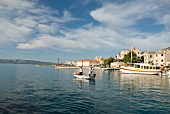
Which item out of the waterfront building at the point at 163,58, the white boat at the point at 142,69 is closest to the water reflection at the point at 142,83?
the white boat at the point at 142,69

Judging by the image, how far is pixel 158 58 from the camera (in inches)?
4321

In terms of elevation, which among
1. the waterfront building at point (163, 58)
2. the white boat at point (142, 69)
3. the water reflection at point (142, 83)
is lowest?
the water reflection at point (142, 83)

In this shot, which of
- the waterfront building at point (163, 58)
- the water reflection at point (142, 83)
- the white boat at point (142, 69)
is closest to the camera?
the water reflection at point (142, 83)

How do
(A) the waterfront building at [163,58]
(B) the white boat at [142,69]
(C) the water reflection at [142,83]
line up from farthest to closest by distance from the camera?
(A) the waterfront building at [163,58]
(B) the white boat at [142,69]
(C) the water reflection at [142,83]

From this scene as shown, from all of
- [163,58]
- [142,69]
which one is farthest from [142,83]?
[163,58]

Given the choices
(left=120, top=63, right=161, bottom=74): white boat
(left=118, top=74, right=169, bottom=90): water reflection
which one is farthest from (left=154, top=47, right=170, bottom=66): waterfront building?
(left=118, top=74, right=169, bottom=90): water reflection

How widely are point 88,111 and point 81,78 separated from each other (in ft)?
102

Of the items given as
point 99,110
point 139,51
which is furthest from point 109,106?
point 139,51

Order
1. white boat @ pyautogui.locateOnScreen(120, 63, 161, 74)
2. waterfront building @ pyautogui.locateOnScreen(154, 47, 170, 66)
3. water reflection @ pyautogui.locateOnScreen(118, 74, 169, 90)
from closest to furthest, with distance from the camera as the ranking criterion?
water reflection @ pyautogui.locateOnScreen(118, 74, 169, 90) → white boat @ pyautogui.locateOnScreen(120, 63, 161, 74) → waterfront building @ pyautogui.locateOnScreen(154, 47, 170, 66)

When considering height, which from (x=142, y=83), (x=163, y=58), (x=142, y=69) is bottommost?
(x=142, y=83)

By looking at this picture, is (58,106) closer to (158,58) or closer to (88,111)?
(88,111)

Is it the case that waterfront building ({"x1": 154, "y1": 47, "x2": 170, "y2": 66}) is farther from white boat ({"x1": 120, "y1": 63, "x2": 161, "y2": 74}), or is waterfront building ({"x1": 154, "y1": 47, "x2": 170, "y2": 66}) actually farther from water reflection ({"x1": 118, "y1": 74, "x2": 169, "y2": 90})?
water reflection ({"x1": 118, "y1": 74, "x2": 169, "y2": 90})

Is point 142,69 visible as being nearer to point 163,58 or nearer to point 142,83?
point 163,58

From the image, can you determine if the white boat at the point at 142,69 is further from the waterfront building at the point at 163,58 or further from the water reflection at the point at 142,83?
the waterfront building at the point at 163,58
